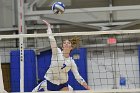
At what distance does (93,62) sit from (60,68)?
2963 mm

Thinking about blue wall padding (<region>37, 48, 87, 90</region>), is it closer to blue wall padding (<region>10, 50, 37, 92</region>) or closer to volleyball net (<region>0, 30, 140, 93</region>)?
volleyball net (<region>0, 30, 140, 93</region>)

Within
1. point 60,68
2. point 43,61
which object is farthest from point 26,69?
point 60,68

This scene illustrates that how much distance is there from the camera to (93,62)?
28.3 ft

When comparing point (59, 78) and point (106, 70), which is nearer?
point (59, 78)

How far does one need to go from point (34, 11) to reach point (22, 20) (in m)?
0.35

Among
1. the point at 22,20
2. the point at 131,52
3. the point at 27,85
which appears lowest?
the point at 27,85

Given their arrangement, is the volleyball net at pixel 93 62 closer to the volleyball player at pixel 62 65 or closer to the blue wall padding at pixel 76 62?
the blue wall padding at pixel 76 62

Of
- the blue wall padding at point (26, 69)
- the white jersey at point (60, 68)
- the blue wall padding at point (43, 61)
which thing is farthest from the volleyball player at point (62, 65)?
the blue wall padding at point (43, 61)

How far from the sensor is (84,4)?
8828mm

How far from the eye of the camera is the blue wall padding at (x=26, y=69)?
26.7 ft

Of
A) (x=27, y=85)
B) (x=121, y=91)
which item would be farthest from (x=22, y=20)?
(x=121, y=91)

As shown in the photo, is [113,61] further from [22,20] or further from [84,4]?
[22,20]

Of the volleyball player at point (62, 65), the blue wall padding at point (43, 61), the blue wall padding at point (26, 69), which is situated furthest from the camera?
the blue wall padding at point (43, 61)

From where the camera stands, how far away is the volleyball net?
821cm
